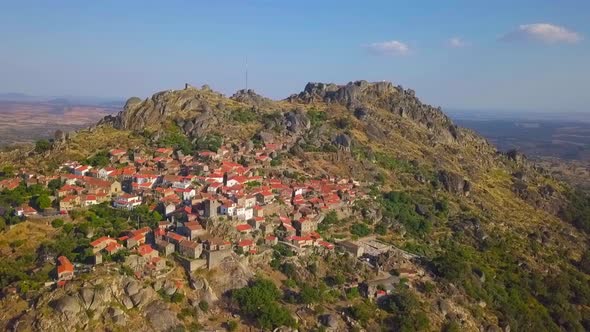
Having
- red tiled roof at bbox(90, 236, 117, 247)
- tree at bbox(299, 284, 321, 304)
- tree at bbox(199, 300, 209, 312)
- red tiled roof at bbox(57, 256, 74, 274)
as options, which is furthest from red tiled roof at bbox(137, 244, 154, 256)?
tree at bbox(299, 284, 321, 304)

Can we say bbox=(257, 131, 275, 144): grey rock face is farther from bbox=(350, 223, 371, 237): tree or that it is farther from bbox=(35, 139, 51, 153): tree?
bbox=(35, 139, 51, 153): tree

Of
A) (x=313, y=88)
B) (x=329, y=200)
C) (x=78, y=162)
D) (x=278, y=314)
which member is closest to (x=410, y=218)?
(x=329, y=200)

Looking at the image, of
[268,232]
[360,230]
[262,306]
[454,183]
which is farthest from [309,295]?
[454,183]

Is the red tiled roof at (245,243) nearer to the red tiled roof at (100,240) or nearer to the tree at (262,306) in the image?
the tree at (262,306)

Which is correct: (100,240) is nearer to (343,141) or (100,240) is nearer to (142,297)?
(142,297)

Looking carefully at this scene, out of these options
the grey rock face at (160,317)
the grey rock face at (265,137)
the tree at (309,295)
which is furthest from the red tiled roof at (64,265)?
the grey rock face at (265,137)

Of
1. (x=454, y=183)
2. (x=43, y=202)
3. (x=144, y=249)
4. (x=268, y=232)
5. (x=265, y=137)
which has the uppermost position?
(x=265, y=137)
